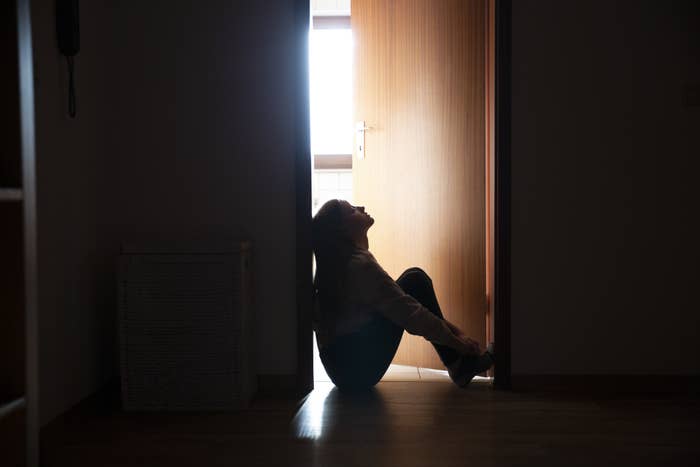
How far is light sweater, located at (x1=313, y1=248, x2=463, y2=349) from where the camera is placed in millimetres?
2344

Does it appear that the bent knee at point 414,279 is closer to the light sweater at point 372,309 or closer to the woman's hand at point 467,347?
the light sweater at point 372,309

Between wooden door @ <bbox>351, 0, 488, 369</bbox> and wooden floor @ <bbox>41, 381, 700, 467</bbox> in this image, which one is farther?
wooden door @ <bbox>351, 0, 488, 369</bbox>

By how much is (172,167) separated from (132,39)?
1.72ft

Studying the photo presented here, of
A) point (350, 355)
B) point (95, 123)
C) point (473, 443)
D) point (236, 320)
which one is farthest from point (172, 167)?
point (473, 443)

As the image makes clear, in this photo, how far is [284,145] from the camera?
2.47m

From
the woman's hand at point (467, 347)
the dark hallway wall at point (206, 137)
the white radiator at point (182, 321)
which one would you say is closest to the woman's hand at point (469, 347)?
the woman's hand at point (467, 347)

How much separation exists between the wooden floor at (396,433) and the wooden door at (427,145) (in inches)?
24.1

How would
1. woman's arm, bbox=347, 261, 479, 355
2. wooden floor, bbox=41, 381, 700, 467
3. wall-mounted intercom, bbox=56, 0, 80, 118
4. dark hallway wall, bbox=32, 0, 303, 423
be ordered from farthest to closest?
1. dark hallway wall, bbox=32, 0, 303, 423
2. woman's arm, bbox=347, 261, 479, 355
3. wall-mounted intercom, bbox=56, 0, 80, 118
4. wooden floor, bbox=41, 381, 700, 467

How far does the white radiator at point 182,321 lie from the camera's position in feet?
7.13

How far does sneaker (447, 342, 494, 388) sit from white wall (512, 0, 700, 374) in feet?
0.36

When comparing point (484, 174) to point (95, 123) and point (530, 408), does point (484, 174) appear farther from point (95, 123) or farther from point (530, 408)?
point (95, 123)

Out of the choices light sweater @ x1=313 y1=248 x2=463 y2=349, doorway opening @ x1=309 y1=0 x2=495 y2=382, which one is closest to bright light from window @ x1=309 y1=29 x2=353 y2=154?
doorway opening @ x1=309 y1=0 x2=495 y2=382

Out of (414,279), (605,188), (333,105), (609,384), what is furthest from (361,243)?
Answer: (333,105)

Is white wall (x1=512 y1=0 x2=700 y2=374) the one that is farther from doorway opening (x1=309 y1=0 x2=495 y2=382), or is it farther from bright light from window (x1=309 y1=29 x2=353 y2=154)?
bright light from window (x1=309 y1=29 x2=353 y2=154)
